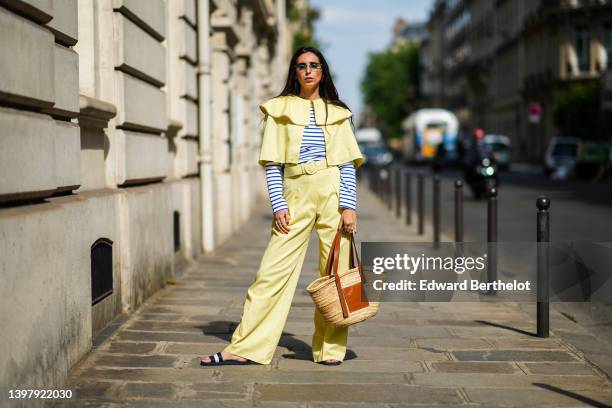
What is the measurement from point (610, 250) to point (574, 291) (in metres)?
0.35

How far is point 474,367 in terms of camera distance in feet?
17.3

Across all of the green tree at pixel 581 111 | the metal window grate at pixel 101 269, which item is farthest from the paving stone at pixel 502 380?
the green tree at pixel 581 111

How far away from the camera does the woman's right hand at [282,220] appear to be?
501cm

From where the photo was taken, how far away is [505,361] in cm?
544

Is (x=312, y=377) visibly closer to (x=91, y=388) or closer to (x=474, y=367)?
(x=474, y=367)

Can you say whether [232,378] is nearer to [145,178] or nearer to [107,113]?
[107,113]

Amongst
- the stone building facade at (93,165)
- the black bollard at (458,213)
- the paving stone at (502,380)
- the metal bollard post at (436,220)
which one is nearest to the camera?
the stone building facade at (93,165)

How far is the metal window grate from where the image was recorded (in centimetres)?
600

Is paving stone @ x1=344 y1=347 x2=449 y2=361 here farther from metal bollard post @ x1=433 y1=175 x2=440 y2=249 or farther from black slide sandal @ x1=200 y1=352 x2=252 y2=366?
metal bollard post @ x1=433 y1=175 x2=440 y2=249

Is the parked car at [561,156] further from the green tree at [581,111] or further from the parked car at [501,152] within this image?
the parked car at [501,152]

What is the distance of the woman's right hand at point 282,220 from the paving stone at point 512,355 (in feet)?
4.38

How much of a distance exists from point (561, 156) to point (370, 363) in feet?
113

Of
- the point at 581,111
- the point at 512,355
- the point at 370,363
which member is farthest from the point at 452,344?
the point at 581,111

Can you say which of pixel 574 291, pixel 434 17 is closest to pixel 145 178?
pixel 574 291
